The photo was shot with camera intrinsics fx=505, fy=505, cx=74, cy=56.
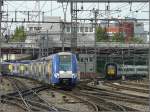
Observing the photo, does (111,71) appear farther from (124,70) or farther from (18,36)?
(18,36)

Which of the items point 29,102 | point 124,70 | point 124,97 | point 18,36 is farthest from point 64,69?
point 18,36

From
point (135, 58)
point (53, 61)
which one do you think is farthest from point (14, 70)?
point (53, 61)

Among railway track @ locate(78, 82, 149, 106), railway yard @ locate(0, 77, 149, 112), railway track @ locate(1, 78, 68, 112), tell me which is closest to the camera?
railway track @ locate(1, 78, 68, 112)

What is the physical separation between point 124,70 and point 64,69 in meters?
22.4

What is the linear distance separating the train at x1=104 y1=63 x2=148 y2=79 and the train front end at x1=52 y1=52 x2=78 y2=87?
835 inches

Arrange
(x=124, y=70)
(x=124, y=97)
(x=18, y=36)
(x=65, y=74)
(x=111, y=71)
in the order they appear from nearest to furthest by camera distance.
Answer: (x=124, y=97) < (x=65, y=74) < (x=111, y=71) < (x=124, y=70) < (x=18, y=36)

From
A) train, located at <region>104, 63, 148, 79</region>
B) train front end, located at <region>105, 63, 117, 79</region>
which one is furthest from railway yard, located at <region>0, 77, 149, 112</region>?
train, located at <region>104, 63, 148, 79</region>

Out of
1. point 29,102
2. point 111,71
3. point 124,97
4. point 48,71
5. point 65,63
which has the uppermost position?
point 65,63

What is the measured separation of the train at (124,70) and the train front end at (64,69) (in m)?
21.2

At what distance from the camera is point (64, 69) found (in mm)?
31469

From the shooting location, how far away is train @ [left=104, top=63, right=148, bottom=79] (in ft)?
172

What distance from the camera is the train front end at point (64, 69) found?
31.3 metres

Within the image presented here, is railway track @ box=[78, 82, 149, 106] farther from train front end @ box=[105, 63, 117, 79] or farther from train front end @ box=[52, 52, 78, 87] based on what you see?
train front end @ box=[105, 63, 117, 79]

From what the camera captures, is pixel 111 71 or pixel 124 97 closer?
pixel 124 97
